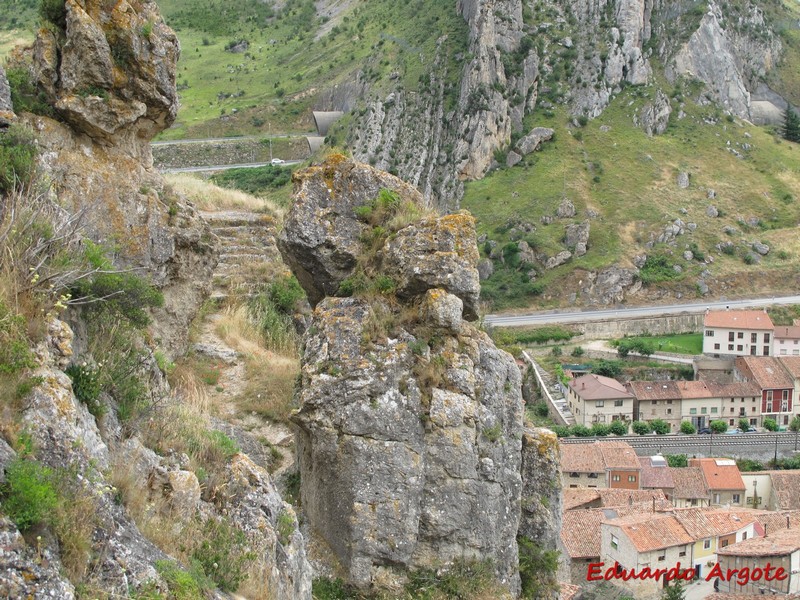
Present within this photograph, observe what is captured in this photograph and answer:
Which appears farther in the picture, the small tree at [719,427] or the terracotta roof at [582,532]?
the small tree at [719,427]

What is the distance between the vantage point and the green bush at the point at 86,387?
579 centimetres

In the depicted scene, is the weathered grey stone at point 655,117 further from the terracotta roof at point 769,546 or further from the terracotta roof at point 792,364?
the terracotta roof at point 769,546

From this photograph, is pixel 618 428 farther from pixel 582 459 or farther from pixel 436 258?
pixel 436 258

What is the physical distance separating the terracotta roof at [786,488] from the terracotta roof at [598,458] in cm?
723

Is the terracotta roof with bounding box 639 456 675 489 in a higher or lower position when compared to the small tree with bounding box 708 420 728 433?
higher

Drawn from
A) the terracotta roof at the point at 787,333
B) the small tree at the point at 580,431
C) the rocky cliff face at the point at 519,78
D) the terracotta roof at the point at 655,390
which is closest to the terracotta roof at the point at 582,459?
the small tree at the point at 580,431

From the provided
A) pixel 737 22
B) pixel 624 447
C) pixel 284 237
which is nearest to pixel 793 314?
pixel 624 447

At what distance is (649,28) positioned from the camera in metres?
101

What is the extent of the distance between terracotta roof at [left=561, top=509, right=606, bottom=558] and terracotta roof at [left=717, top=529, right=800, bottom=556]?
492 centimetres

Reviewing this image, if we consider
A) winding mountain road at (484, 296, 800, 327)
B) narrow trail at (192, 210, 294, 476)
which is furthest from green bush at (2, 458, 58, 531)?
winding mountain road at (484, 296, 800, 327)

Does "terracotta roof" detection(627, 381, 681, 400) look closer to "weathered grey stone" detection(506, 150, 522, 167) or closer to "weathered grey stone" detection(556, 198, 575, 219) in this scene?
"weathered grey stone" detection(556, 198, 575, 219)

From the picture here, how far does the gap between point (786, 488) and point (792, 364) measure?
18317 millimetres

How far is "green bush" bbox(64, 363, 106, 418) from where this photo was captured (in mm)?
5793

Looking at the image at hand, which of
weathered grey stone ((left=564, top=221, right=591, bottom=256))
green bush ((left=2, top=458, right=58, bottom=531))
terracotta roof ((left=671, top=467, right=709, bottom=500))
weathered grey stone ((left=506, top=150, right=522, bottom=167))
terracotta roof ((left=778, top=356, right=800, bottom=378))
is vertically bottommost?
terracotta roof ((left=671, top=467, right=709, bottom=500))
